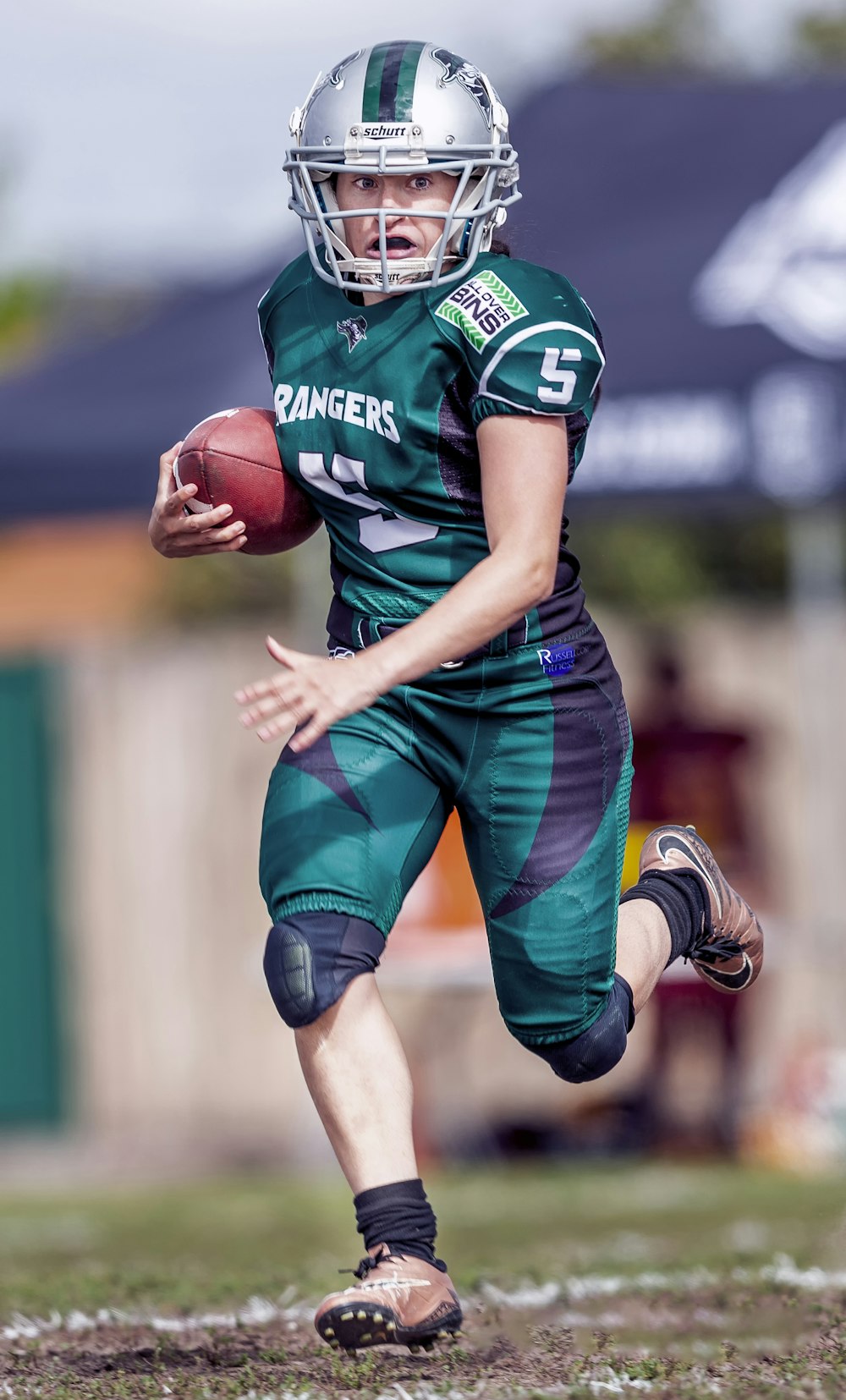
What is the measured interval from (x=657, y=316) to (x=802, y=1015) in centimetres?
323

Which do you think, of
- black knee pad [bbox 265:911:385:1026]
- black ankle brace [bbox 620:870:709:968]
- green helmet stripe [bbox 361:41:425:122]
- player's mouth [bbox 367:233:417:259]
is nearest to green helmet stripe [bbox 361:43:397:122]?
green helmet stripe [bbox 361:41:425:122]

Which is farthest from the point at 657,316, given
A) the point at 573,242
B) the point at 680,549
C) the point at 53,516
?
the point at 680,549

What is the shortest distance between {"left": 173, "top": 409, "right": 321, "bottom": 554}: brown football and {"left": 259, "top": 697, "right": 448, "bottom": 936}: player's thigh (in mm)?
419

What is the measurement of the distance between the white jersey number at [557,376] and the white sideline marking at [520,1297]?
2009 mm

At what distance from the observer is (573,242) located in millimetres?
8078

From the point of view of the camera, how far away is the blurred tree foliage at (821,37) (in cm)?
1894

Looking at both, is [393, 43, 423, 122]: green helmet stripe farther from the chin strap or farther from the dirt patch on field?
the dirt patch on field

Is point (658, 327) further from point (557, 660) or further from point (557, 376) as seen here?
point (557, 376)

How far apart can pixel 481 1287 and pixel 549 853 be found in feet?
4.73

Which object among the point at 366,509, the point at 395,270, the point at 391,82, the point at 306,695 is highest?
the point at 391,82

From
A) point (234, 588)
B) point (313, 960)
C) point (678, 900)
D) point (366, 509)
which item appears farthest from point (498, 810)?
point (234, 588)

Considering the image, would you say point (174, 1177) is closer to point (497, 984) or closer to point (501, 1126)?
point (501, 1126)

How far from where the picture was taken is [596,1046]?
3.96 metres

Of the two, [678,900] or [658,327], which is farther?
[658,327]
